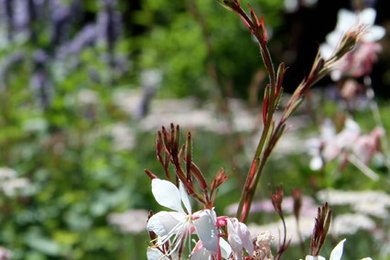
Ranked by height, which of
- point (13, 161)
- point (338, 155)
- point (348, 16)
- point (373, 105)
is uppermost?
point (13, 161)

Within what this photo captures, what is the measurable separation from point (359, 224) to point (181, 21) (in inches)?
341

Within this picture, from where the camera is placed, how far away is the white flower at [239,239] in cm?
79

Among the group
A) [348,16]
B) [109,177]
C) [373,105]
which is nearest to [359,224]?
[373,105]

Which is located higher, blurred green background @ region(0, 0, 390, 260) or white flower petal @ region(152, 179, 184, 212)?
blurred green background @ region(0, 0, 390, 260)

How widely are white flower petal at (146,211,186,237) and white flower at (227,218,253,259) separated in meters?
0.06

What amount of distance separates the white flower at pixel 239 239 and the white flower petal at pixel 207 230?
28mm

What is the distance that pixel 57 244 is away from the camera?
10.6ft

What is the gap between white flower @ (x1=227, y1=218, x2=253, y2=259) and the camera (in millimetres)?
790

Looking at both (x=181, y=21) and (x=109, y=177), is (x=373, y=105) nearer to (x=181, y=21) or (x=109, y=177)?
(x=109, y=177)

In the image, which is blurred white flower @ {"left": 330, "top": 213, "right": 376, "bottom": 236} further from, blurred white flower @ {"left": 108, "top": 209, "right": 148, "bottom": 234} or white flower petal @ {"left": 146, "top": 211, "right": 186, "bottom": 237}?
white flower petal @ {"left": 146, "top": 211, "right": 186, "bottom": 237}

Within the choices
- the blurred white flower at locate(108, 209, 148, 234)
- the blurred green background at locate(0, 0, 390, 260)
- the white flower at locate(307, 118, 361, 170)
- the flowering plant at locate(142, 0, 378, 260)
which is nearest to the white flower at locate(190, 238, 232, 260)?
the flowering plant at locate(142, 0, 378, 260)

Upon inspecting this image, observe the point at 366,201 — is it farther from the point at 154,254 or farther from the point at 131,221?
the point at 154,254

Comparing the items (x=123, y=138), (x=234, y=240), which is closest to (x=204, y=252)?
(x=234, y=240)

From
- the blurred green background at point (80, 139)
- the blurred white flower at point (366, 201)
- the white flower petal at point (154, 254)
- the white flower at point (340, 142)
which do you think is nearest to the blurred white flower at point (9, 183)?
the blurred green background at point (80, 139)
